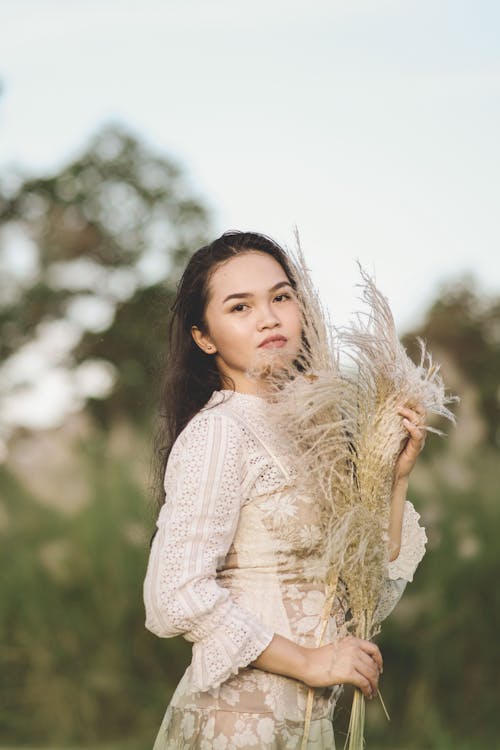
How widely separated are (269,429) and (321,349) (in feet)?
0.74

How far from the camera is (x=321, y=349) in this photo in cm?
254

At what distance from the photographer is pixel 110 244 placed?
1013 inches

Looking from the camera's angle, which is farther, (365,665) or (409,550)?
(409,550)

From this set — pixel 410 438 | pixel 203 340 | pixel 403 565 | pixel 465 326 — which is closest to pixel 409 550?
pixel 403 565

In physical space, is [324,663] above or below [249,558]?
below

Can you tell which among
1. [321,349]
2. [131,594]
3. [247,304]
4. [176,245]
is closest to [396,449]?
[321,349]

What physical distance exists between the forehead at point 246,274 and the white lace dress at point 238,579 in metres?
0.32

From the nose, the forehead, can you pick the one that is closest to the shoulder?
the nose

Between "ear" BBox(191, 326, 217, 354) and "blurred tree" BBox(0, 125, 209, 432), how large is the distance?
18189 millimetres

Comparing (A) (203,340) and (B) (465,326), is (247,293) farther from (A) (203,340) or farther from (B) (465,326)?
(B) (465,326)

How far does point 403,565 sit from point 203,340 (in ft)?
2.50

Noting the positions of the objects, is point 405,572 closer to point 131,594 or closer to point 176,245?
point 131,594

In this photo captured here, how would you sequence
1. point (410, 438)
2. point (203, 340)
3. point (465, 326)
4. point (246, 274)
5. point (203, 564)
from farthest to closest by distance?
point (465, 326) < point (203, 340) < point (246, 274) < point (410, 438) < point (203, 564)

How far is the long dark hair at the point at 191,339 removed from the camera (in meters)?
2.85
